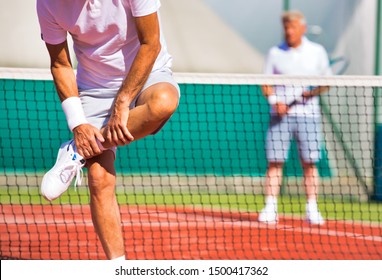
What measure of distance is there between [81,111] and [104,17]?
54 centimetres

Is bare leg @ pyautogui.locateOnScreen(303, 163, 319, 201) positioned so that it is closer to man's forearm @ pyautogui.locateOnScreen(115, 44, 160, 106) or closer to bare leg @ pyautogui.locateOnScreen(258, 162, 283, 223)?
bare leg @ pyautogui.locateOnScreen(258, 162, 283, 223)

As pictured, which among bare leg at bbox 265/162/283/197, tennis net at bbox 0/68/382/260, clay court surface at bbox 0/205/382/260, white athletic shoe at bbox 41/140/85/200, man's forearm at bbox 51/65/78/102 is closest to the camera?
white athletic shoe at bbox 41/140/85/200

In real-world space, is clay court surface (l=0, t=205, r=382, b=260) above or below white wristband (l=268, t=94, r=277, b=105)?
below

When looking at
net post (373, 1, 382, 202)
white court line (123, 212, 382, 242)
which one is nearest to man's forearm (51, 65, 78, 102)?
white court line (123, 212, 382, 242)

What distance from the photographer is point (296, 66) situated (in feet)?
27.4

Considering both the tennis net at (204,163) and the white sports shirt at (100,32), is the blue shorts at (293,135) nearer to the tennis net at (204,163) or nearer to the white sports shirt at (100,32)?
the tennis net at (204,163)

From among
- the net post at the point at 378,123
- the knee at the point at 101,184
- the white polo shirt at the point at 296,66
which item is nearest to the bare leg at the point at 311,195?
the white polo shirt at the point at 296,66

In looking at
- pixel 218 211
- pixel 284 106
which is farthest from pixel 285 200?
pixel 284 106

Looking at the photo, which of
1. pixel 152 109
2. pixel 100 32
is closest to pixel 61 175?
pixel 152 109

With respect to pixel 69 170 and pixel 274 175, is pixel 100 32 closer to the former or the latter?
pixel 69 170

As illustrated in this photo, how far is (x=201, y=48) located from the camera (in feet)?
34.3

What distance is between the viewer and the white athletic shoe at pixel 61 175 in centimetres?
458

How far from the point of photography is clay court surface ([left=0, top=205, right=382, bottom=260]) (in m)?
6.38

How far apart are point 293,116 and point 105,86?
3849 millimetres
